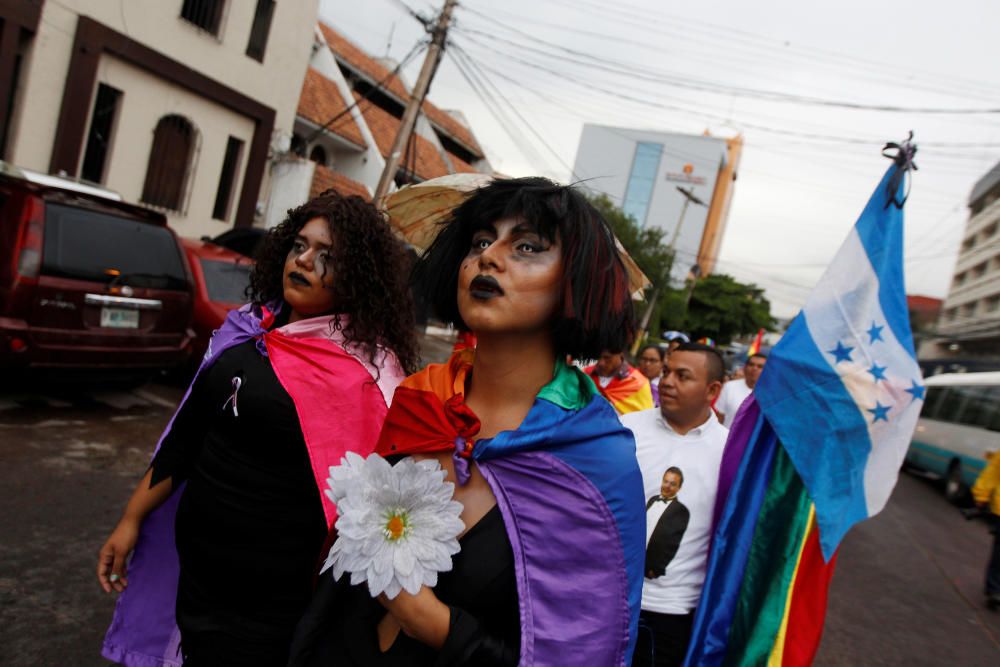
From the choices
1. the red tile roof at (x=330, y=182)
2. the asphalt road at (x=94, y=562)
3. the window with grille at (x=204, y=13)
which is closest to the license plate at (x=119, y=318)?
the asphalt road at (x=94, y=562)

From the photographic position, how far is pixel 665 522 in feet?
9.37

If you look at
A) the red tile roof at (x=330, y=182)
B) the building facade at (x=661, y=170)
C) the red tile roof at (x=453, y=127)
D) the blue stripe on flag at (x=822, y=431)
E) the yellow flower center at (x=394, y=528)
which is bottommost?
the yellow flower center at (x=394, y=528)

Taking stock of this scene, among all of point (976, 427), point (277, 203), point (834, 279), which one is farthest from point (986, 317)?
point (834, 279)

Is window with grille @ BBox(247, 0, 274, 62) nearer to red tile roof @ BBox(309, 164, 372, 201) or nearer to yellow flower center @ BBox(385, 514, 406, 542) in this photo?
red tile roof @ BBox(309, 164, 372, 201)

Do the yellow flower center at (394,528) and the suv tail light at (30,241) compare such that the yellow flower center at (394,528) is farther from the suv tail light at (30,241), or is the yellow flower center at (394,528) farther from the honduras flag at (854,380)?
the suv tail light at (30,241)

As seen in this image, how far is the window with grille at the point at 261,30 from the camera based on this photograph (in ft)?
48.0

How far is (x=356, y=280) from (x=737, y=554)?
1.77 m

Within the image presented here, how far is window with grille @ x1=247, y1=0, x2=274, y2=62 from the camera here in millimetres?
14641

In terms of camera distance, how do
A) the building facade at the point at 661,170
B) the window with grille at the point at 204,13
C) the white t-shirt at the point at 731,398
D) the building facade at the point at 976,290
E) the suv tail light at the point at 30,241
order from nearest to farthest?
1. the suv tail light at the point at 30,241
2. the white t-shirt at the point at 731,398
3. the window with grille at the point at 204,13
4. the building facade at the point at 976,290
5. the building facade at the point at 661,170

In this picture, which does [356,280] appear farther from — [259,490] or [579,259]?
[579,259]

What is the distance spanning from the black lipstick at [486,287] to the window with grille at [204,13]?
1392 centimetres

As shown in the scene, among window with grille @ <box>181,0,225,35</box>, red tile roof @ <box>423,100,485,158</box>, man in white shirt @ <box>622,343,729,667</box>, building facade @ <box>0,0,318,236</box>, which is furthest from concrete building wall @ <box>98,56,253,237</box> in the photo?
red tile roof @ <box>423,100,485,158</box>

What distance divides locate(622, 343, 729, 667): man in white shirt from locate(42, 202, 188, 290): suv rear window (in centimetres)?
491

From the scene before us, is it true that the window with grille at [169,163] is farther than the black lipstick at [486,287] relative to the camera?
Yes
